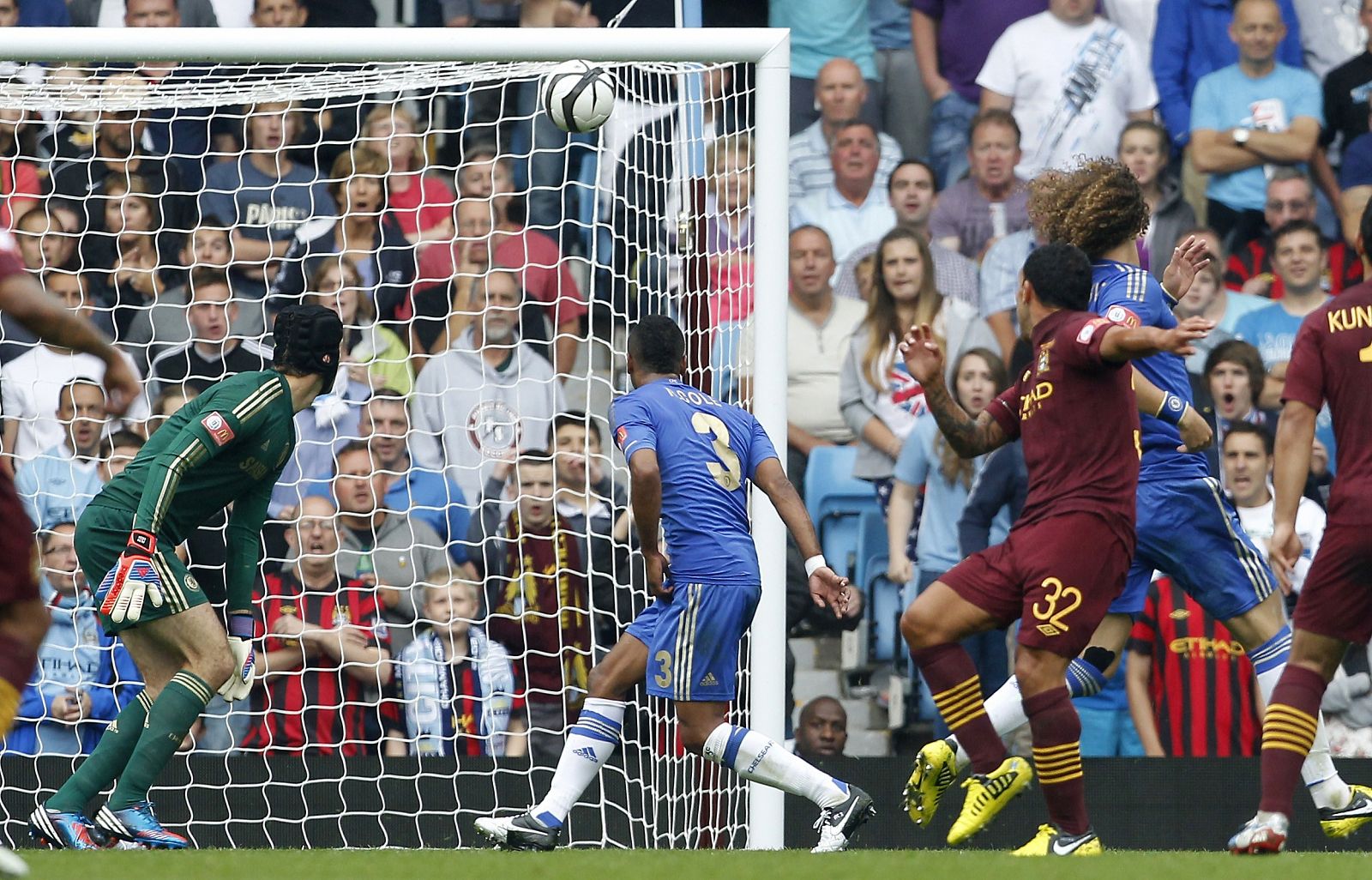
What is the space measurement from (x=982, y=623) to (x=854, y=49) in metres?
4.69

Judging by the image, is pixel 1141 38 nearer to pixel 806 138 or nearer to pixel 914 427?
pixel 806 138

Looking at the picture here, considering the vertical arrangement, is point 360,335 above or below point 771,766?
above

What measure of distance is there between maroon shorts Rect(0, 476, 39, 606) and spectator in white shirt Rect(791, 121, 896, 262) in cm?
561

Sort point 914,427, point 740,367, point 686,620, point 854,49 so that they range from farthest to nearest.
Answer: point 854,49
point 914,427
point 740,367
point 686,620

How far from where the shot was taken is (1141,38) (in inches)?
366

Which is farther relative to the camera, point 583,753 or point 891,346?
point 891,346

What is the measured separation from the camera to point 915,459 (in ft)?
28.7

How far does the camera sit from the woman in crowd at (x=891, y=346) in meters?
8.83

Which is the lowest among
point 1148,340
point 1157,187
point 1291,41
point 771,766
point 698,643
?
point 771,766

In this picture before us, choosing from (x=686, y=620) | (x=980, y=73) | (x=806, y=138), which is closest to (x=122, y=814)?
(x=686, y=620)

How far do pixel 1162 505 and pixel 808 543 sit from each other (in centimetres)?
127

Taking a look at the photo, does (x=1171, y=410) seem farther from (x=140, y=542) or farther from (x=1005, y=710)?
(x=140, y=542)

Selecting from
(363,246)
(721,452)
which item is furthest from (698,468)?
(363,246)

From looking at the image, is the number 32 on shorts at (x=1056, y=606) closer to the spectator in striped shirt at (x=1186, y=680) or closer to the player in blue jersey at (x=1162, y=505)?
the player in blue jersey at (x=1162, y=505)
